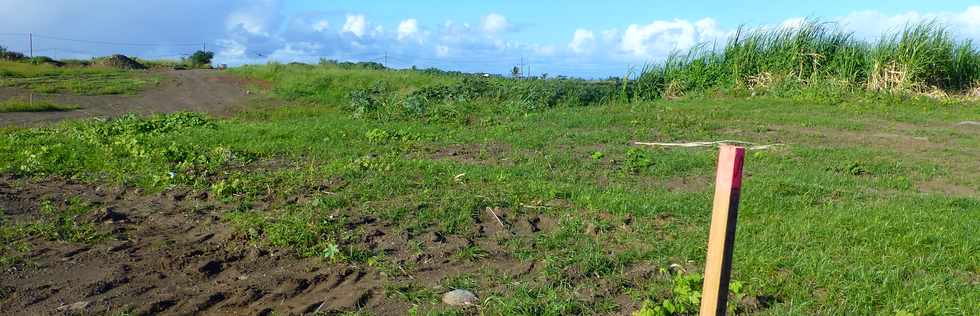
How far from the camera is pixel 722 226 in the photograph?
2.45 m

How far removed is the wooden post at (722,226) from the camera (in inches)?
94.3

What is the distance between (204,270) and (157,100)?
14.3 m

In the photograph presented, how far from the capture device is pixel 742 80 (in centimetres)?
1678

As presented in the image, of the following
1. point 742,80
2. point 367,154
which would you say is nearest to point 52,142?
point 367,154

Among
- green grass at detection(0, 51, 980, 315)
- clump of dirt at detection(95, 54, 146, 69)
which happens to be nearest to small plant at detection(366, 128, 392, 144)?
green grass at detection(0, 51, 980, 315)

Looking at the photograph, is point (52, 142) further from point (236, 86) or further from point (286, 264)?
point (236, 86)

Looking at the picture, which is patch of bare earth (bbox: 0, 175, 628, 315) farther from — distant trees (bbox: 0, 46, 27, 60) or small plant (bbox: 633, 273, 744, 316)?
distant trees (bbox: 0, 46, 27, 60)

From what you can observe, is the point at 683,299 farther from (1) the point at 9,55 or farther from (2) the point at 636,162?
(1) the point at 9,55

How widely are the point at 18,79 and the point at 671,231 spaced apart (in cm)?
2058

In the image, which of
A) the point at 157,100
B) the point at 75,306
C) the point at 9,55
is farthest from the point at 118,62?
the point at 75,306

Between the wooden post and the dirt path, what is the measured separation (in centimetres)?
1175

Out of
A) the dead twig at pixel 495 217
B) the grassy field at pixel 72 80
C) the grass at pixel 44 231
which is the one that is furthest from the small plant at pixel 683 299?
the grassy field at pixel 72 80

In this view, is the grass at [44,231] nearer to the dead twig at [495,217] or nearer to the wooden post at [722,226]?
the dead twig at [495,217]

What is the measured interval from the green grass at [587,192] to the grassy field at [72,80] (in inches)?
352
